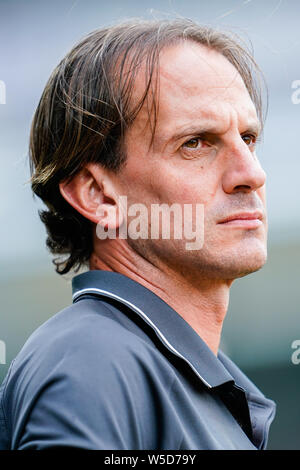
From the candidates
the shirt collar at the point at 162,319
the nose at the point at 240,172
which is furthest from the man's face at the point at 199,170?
the shirt collar at the point at 162,319

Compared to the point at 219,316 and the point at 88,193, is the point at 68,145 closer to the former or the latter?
the point at 88,193

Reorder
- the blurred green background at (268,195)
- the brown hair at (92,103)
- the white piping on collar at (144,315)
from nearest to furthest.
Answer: the white piping on collar at (144,315), the brown hair at (92,103), the blurred green background at (268,195)

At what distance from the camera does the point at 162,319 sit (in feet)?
5.30

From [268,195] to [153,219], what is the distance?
3.20 m

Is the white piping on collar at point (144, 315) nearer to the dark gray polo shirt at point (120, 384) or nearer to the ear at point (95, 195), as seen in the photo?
the dark gray polo shirt at point (120, 384)

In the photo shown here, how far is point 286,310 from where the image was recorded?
17.4 ft

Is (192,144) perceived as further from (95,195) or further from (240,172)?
(95,195)

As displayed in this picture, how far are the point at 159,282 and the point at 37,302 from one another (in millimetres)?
3467

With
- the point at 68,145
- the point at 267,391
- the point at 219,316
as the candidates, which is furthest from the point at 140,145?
the point at 267,391

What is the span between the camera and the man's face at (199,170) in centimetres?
172

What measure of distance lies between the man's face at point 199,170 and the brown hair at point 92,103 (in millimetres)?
49

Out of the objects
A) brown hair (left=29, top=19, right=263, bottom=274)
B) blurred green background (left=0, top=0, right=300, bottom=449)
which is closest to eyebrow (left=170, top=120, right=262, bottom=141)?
brown hair (left=29, top=19, right=263, bottom=274)

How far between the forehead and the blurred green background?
2785 millimetres
